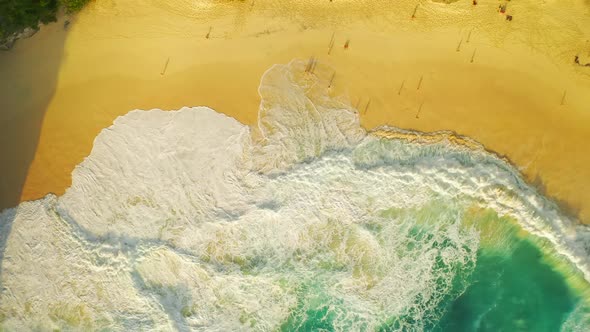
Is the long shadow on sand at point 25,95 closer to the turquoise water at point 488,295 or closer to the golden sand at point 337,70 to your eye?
the golden sand at point 337,70

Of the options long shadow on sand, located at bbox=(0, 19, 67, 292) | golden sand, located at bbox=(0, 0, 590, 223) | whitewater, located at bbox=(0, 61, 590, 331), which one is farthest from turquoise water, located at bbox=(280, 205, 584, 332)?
long shadow on sand, located at bbox=(0, 19, 67, 292)

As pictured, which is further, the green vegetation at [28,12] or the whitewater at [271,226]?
the whitewater at [271,226]

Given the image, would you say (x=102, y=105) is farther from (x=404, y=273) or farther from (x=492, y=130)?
(x=492, y=130)

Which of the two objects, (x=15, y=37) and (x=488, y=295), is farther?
(x=15, y=37)

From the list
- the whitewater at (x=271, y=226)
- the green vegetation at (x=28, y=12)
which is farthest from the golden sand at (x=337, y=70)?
the whitewater at (x=271, y=226)

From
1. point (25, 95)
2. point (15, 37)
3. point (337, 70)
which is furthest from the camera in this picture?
point (25, 95)

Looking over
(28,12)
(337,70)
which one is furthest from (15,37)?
(337,70)

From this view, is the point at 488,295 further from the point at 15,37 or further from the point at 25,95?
the point at 15,37
